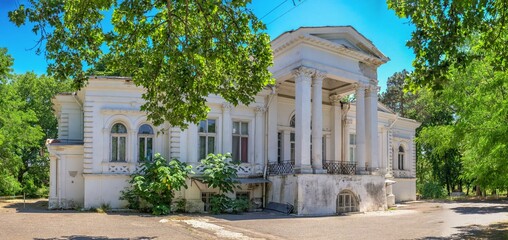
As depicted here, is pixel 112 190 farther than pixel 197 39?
Yes

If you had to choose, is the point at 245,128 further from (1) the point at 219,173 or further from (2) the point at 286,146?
(1) the point at 219,173

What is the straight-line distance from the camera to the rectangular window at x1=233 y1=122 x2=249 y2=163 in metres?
23.7

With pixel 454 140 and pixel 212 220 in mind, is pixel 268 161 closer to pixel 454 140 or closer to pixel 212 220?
pixel 212 220

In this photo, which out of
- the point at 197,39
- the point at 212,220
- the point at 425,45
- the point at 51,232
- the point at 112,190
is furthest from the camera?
the point at 112,190

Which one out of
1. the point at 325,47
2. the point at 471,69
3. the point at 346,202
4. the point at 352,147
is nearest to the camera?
the point at 471,69

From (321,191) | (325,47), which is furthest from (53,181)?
(325,47)

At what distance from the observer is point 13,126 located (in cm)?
3125

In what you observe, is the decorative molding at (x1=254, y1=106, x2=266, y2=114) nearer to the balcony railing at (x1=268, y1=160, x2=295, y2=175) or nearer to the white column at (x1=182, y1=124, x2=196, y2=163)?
the balcony railing at (x1=268, y1=160, x2=295, y2=175)

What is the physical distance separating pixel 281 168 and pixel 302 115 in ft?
10.9

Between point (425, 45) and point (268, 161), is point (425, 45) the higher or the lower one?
the higher one

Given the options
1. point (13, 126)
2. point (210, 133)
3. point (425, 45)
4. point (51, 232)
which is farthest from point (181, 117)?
point (13, 126)

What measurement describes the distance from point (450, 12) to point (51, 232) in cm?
1166

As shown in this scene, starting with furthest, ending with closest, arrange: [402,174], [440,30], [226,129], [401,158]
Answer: [401,158]
[402,174]
[226,129]
[440,30]

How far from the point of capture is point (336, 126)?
2750 cm
